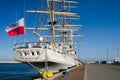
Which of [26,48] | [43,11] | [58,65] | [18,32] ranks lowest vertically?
[58,65]

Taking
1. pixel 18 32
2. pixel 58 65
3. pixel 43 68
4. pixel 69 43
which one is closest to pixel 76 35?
pixel 69 43

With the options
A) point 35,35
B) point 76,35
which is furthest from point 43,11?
point 76,35

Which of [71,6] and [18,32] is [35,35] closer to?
[18,32]

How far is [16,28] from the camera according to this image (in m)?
27.2

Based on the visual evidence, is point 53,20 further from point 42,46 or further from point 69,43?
point 69,43

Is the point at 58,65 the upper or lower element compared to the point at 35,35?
lower

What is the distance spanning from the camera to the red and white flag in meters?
27.0

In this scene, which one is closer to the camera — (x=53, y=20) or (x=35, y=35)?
(x=35, y=35)

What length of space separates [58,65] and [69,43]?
46874 mm

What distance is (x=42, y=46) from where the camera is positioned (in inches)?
1709

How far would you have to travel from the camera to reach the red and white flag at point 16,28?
27000mm

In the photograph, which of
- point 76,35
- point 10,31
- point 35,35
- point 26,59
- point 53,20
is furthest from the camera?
point 76,35

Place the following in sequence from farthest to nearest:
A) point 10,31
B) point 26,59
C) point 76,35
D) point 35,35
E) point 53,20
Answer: point 76,35 < point 53,20 < point 35,35 < point 26,59 < point 10,31

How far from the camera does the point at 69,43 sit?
96.9 meters
